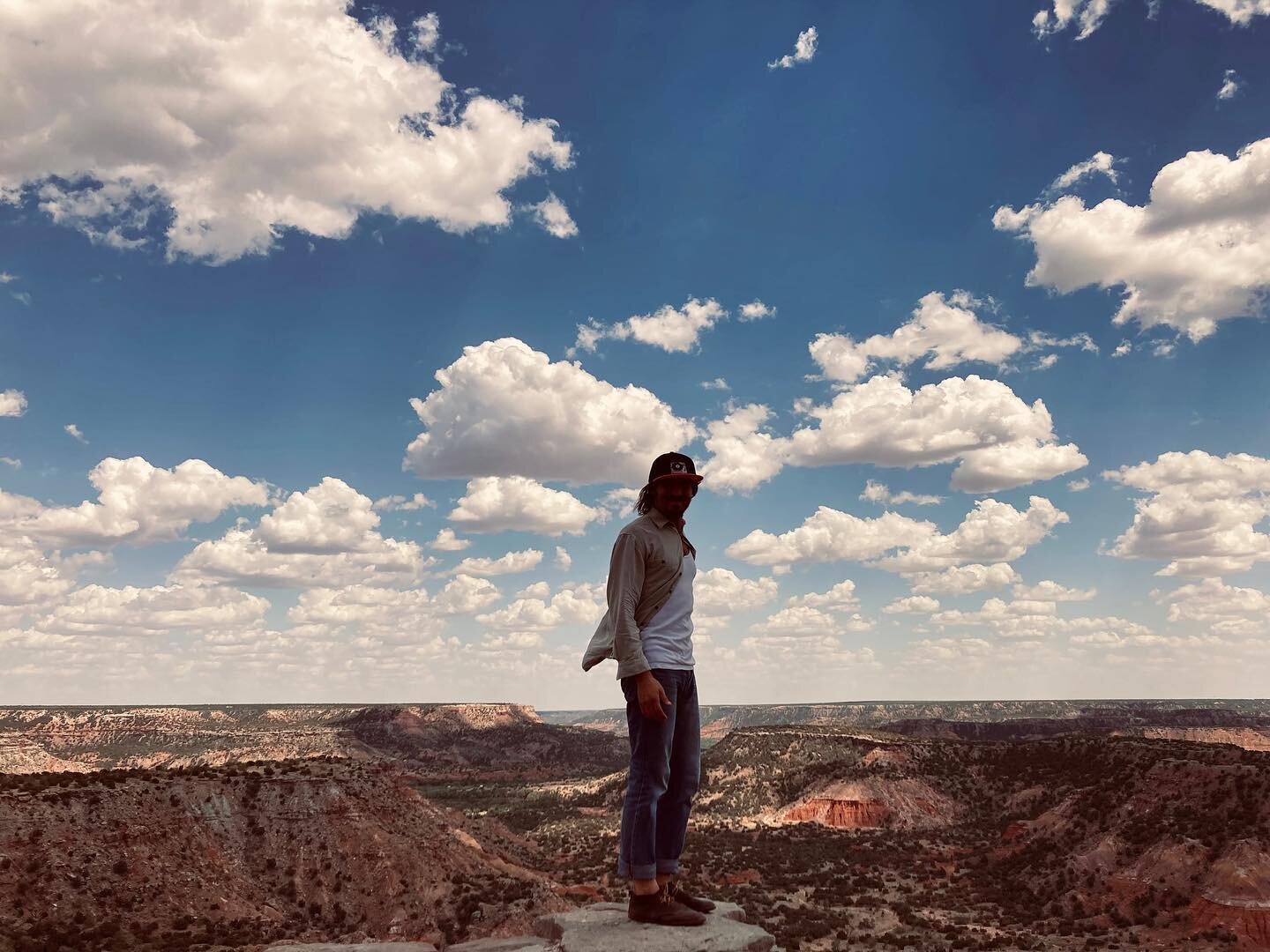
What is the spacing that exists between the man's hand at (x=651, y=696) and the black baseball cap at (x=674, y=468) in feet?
5.72

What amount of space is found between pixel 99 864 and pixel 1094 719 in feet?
628

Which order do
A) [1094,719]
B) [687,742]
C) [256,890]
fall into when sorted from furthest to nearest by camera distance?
[1094,719] < [256,890] < [687,742]

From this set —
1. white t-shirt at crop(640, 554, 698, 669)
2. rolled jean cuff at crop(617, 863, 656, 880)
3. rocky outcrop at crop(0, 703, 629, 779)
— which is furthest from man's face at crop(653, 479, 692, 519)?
rocky outcrop at crop(0, 703, 629, 779)

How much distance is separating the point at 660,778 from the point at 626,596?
1557 millimetres

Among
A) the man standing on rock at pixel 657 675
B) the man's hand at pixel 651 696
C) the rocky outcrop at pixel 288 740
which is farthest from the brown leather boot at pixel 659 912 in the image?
the rocky outcrop at pixel 288 740

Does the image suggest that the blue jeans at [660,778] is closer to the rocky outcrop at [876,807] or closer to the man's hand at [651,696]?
the man's hand at [651,696]

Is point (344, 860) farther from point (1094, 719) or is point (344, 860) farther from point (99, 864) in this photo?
point (1094, 719)

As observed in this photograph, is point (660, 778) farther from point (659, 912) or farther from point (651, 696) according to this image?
point (659, 912)

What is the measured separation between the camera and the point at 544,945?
670cm

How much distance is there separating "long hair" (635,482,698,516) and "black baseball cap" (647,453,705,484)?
0.25 ft

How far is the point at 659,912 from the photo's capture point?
6391 mm

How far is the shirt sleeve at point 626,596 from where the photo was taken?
19.8ft

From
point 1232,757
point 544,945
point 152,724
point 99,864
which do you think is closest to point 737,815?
point 1232,757

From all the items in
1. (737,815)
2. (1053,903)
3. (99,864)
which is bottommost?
(737,815)
